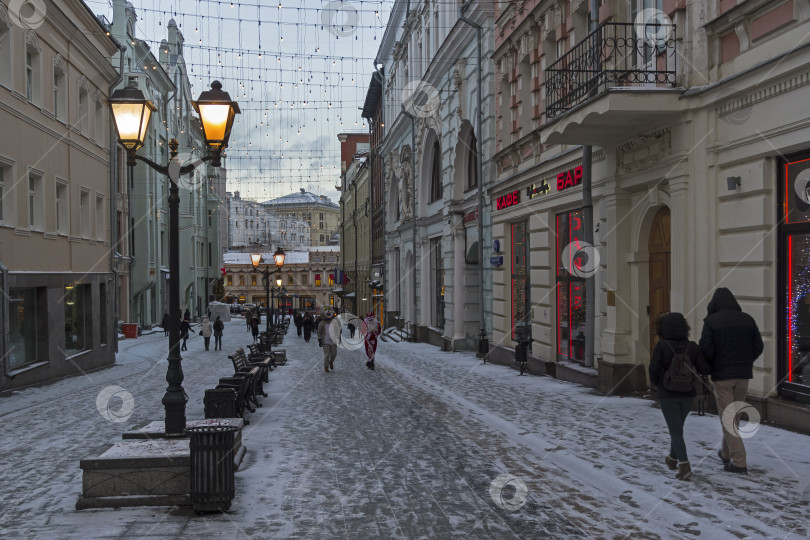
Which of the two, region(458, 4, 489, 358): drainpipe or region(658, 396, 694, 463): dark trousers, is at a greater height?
region(458, 4, 489, 358): drainpipe

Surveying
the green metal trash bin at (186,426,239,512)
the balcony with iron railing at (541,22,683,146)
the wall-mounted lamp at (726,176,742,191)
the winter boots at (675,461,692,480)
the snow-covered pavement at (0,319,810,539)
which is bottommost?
the snow-covered pavement at (0,319,810,539)

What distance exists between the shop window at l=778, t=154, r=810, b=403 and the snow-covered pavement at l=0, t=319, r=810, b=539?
0.73 meters

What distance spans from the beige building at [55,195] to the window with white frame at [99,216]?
0.12 feet

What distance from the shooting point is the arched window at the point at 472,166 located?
83.2ft

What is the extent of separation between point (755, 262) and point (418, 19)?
1056 inches

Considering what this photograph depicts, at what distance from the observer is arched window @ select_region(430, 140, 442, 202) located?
3100cm

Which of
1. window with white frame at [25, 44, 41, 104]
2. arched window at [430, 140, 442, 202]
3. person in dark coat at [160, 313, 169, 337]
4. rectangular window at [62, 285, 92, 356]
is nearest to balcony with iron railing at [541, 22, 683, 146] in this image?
window with white frame at [25, 44, 41, 104]

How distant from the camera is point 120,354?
92.6ft

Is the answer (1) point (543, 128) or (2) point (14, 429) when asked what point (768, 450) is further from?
(2) point (14, 429)

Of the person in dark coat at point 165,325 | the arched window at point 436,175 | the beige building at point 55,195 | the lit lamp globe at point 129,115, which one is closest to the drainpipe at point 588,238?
the lit lamp globe at point 129,115

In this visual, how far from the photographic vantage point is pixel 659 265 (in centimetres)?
1316

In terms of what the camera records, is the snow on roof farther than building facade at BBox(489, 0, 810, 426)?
Yes

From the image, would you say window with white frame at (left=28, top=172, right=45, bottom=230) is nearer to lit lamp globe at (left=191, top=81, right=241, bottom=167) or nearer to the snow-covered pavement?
the snow-covered pavement

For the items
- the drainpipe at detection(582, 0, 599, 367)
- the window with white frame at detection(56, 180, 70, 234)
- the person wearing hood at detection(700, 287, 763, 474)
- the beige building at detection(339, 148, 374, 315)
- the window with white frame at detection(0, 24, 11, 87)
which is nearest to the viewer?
the person wearing hood at detection(700, 287, 763, 474)
